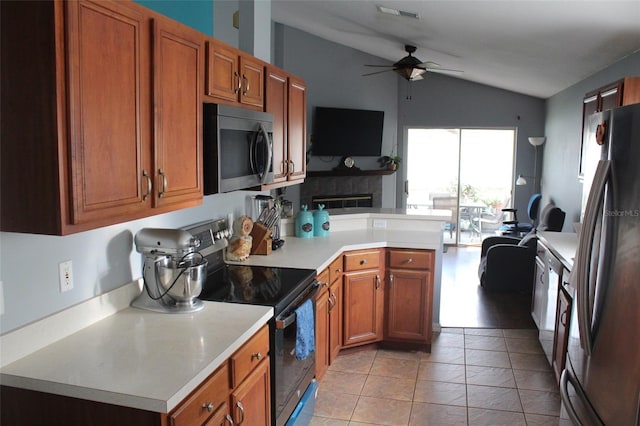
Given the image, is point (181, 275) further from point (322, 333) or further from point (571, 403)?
point (571, 403)

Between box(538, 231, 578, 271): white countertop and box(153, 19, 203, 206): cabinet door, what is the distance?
2.23m

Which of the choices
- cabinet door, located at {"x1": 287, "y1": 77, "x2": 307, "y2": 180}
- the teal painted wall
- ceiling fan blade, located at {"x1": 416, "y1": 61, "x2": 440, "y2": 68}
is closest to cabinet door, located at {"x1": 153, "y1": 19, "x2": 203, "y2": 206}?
the teal painted wall

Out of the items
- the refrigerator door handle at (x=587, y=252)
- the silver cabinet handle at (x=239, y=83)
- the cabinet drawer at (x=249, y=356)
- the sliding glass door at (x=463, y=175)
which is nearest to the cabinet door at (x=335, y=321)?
the cabinet drawer at (x=249, y=356)

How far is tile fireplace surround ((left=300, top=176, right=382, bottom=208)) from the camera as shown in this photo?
772cm

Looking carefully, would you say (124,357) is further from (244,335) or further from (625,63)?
(625,63)

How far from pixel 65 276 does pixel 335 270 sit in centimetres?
193

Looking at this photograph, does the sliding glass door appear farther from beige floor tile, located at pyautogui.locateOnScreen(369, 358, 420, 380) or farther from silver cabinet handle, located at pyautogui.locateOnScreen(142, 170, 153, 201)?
silver cabinet handle, located at pyautogui.locateOnScreen(142, 170, 153, 201)

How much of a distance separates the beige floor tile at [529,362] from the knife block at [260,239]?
79.1 inches

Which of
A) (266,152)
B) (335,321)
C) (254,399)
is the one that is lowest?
(335,321)

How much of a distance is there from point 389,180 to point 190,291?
6.75m

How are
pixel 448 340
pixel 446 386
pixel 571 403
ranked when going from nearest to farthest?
1. pixel 571 403
2. pixel 446 386
3. pixel 448 340

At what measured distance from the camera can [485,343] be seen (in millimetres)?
4238

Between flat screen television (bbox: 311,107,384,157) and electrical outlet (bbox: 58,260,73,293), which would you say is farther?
flat screen television (bbox: 311,107,384,157)

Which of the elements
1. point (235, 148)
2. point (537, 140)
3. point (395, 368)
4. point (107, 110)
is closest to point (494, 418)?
point (395, 368)
